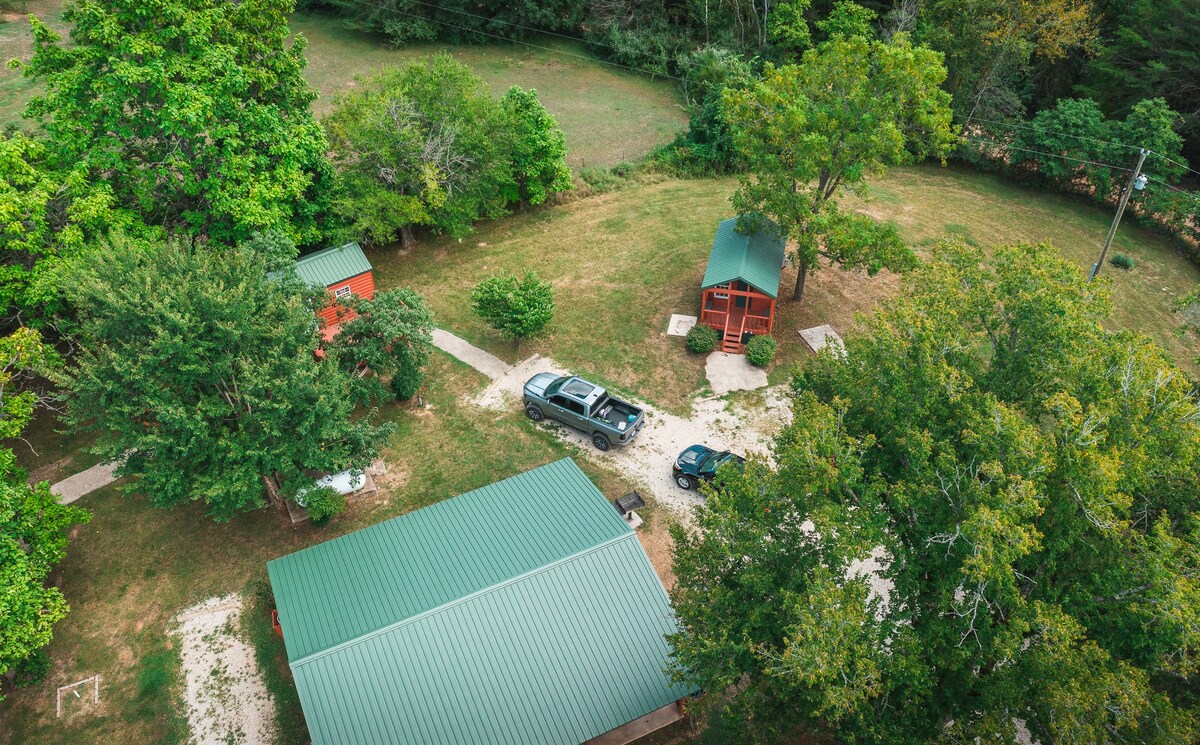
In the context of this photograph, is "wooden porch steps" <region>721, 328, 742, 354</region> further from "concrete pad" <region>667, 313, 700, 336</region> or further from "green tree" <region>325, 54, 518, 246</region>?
"green tree" <region>325, 54, 518, 246</region>

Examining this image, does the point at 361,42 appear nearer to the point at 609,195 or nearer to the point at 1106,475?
the point at 609,195

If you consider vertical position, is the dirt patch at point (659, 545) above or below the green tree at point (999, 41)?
below

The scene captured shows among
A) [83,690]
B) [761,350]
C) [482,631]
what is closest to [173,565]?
[83,690]

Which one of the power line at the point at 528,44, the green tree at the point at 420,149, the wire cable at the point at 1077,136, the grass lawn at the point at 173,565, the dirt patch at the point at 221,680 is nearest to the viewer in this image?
the dirt patch at the point at 221,680


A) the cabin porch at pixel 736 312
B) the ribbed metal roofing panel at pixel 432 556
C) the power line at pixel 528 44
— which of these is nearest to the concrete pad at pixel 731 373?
the cabin porch at pixel 736 312

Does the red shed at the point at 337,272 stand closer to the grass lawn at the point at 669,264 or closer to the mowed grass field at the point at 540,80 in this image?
the grass lawn at the point at 669,264
